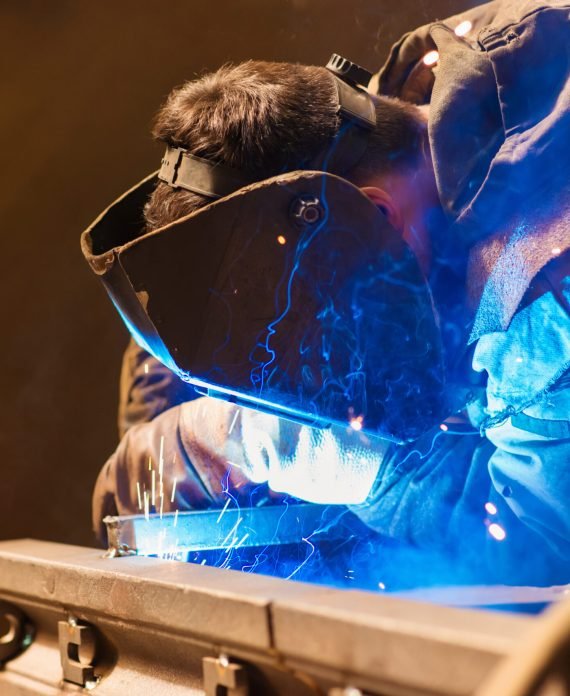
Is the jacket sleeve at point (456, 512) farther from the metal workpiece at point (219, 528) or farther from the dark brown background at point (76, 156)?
the dark brown background at point (76, 156)

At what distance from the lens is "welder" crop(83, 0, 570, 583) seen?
4.07 feet

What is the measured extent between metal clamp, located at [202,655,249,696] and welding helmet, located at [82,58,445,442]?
0.44 meters

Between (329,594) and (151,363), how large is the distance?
161 cm

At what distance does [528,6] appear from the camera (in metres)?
1.28

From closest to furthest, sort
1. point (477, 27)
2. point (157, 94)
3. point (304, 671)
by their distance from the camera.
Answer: point (304, 671), point (477, 27), point (157, 94)

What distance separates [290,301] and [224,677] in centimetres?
54

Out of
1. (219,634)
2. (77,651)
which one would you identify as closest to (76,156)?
(77,651)

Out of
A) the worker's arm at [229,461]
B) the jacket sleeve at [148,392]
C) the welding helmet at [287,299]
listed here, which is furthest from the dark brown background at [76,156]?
the welding helmet at [287,299]

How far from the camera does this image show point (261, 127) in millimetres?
1312

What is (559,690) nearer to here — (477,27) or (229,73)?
(229,73)

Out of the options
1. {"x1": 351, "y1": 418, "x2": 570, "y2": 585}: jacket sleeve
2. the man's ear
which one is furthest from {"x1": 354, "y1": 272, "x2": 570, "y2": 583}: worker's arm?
the man's ear

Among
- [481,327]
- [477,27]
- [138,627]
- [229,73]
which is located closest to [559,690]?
[138,627]

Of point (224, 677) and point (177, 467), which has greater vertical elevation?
point (224, 677)

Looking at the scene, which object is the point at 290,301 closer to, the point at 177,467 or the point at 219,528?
the point at 219,528
